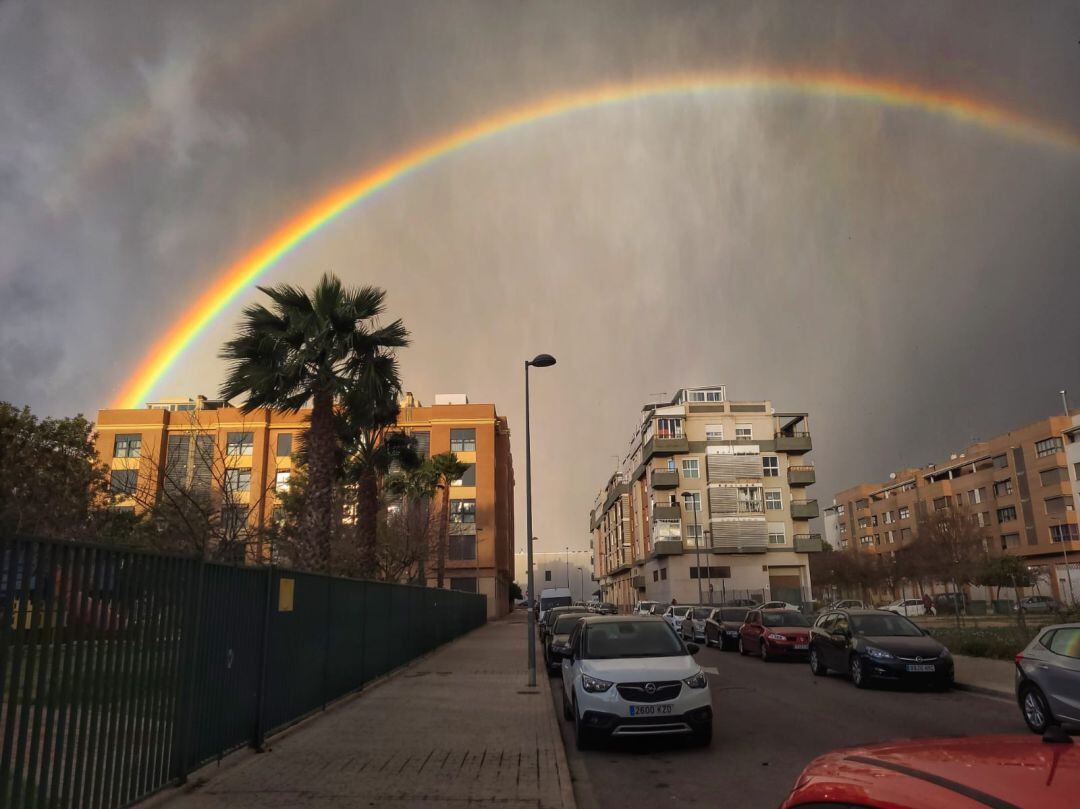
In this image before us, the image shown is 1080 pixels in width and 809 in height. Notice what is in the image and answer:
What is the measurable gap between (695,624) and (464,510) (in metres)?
37.5

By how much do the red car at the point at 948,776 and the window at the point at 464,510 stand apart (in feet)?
211

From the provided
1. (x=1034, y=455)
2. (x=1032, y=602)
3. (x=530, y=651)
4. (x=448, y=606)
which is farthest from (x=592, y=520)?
(x=530, y=651)

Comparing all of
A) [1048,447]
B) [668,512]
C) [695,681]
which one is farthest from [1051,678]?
[1048,447]

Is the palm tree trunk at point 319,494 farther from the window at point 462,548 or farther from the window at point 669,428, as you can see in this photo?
the window at point 669,428

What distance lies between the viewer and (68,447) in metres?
25.8

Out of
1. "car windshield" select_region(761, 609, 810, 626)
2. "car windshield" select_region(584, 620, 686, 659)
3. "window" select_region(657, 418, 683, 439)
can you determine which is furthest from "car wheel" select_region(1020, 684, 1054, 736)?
"window" select_region(657, 418, 683, 439)

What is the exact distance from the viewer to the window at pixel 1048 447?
2628 inches

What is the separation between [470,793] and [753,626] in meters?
17.5

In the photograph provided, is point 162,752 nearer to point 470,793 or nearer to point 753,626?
point 470,793

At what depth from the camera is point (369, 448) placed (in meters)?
23.6

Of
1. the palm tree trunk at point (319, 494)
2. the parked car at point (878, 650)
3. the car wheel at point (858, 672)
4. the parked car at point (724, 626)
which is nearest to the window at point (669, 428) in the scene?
the parked car at point (724, 626)

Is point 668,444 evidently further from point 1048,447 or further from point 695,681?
point 695,681

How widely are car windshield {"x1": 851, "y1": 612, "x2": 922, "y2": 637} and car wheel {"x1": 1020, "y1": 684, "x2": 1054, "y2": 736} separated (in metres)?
5.14

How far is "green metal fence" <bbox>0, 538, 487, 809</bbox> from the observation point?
445 centimetres
